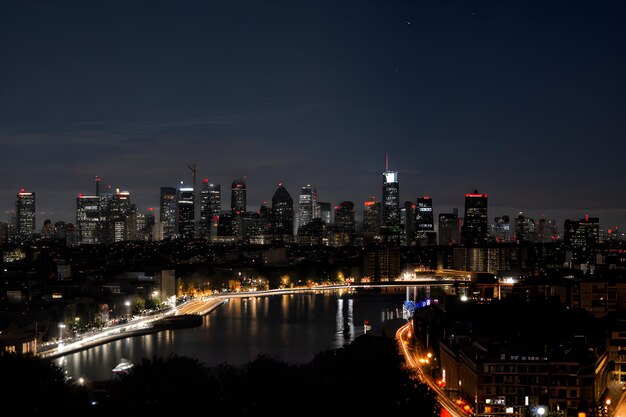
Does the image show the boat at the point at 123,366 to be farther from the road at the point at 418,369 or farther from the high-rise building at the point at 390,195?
the high-rise building at the point at 390,195

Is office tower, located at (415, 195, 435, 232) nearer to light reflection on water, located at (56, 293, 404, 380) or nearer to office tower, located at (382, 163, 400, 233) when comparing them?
office tower, located at (382, 163, 400, 233)

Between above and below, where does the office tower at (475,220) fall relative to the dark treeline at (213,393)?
above

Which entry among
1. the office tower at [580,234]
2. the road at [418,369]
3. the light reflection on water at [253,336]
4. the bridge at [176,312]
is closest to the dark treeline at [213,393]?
the road at [418,369]

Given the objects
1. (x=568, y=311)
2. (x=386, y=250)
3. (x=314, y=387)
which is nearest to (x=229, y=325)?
(x=568, y=311)

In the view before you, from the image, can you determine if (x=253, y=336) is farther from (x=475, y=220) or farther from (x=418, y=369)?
(x=475, y=220)

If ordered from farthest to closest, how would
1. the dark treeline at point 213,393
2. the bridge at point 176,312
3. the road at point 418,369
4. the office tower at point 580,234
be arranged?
the office tower at point 580,234
the bridge at point 176,312
the road at point 418,369
the dark treeline at point 213,393

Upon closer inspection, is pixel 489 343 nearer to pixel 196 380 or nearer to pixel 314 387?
pixel 314 387

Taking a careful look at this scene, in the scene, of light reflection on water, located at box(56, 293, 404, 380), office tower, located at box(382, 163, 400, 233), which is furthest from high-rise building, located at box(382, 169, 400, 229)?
light reflection on water, located at box(56, 293, 404, 380)
